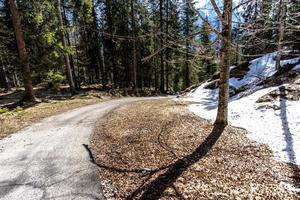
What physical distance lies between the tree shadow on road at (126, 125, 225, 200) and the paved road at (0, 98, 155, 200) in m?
0.82

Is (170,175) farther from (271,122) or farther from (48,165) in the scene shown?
(271,122)

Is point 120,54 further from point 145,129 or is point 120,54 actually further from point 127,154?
point 127,154

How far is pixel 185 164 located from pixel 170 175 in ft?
2.22

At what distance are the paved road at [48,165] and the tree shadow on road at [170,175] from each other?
82 cm

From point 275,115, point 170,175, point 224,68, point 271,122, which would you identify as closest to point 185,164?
point 170,175

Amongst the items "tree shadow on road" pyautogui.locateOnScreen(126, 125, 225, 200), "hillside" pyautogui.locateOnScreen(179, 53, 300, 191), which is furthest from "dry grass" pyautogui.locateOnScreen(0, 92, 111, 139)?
"hillside" pyautogui.locateOnScreen(179, 53, 300, 191)

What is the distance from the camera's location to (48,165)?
574cm

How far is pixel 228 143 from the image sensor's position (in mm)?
6938

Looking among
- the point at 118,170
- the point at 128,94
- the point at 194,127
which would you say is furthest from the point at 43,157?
the point at 128,94

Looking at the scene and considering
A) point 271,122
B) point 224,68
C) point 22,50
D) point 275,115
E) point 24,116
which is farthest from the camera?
point 22,50

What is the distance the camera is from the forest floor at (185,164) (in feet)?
15.0

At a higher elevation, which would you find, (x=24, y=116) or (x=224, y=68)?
(x=224, y=68)

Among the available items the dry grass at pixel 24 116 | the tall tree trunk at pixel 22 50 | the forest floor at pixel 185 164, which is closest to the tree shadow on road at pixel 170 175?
the forest floor at pixel 185 164

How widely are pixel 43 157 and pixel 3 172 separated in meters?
0.98
